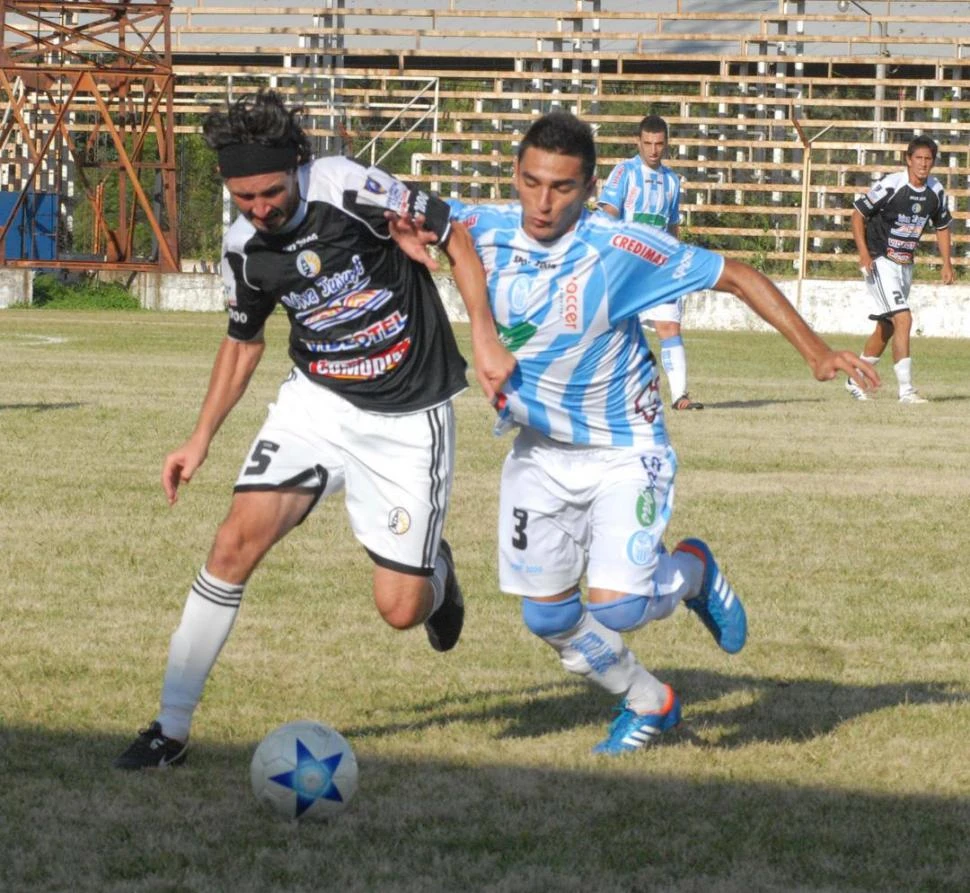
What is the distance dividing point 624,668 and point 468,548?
336 centimetres

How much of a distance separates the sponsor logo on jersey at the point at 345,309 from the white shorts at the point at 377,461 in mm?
219

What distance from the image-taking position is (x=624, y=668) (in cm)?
520

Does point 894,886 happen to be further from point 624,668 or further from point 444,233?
point 444,233

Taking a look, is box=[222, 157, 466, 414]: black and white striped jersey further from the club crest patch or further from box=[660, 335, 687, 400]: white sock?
box=[660, 335, 687, 400]: white sock

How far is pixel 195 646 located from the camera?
4.96 meters

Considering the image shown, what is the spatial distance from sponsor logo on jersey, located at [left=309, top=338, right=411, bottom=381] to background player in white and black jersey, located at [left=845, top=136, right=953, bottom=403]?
11.3 m

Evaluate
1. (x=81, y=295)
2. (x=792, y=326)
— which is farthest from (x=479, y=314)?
(x=81, y=295)

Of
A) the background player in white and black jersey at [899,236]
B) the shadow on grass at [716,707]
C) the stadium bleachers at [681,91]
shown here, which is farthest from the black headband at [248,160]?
the stadium bleachers at [681,91]

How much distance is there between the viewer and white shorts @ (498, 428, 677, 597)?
507cm

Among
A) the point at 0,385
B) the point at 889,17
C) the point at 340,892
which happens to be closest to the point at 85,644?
the point at 340,892

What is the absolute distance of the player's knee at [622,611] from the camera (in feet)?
16.4

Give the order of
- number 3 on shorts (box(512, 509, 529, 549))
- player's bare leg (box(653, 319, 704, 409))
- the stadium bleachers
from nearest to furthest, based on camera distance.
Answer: number 3 on shorts (box(512, 509, 529, 549)), player's bare leg (box(653, 319, 704, 409)), the stadium bleachers

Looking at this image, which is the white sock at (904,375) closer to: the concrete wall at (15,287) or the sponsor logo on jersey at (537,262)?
the sponsor logo on jersey at (537,262)

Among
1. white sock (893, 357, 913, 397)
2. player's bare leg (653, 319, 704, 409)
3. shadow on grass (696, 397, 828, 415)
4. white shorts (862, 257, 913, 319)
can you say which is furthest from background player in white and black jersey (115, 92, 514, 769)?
white shorts (862, 257, 913, 319)
